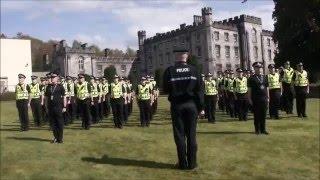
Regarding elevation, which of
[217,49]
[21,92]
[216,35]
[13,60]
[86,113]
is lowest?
[86,113]

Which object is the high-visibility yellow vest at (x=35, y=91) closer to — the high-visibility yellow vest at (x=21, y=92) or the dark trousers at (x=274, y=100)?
the high-visibility yellow vest at (x=21, y=92)

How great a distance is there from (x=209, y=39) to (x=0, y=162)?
210 ft

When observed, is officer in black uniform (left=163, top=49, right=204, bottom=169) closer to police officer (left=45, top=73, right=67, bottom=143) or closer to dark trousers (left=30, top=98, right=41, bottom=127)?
police officer (left=45, top=73, right=67, bottom=143)

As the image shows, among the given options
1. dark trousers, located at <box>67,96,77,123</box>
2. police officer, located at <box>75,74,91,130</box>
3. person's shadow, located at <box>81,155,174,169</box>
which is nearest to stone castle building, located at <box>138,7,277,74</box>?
dark trousers, located at <box>67,96,77,123</box>

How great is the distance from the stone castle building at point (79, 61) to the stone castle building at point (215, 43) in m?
7.08

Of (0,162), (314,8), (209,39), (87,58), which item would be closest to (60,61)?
(87,58)

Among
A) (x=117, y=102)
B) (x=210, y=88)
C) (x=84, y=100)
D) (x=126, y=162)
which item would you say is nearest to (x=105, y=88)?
(x=117, y=102)

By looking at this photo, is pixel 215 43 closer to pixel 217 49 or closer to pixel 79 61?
pixel 217 49

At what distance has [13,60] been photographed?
7000 cm

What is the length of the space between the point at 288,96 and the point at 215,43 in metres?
55.7

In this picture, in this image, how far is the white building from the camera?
68.9 m

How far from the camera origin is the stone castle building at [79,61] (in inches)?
3196

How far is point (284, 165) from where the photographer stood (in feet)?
40.2

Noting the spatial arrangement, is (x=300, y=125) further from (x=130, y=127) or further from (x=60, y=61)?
(x=60, y=61)
